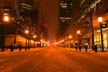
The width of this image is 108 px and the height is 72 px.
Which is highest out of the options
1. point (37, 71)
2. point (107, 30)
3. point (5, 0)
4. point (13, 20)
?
point (5, 0)

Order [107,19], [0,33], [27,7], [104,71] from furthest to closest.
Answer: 1. [27,7]
2. [0,33]
3. [107,19]
4. [104,71]

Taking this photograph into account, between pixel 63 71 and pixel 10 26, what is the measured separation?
92.3 metres

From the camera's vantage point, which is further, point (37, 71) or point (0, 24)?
point (0, 24)

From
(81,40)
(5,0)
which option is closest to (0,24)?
(5,0)

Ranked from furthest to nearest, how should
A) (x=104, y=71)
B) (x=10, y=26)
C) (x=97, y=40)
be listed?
(x=10, y=26)
(x=97, y=40)
(x=104, y=71)

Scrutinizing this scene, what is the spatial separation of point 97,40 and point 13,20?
151 feet

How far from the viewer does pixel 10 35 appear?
318 ft

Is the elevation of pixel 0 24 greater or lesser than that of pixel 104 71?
greater

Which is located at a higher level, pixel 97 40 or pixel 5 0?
pixel 5 0

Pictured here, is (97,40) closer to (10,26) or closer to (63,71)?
(10,26)

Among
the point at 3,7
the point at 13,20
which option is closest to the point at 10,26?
the point at 13,20

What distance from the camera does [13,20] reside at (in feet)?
330

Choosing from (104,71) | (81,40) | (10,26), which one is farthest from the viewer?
(81,40)

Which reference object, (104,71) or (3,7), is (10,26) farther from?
(104,71)
